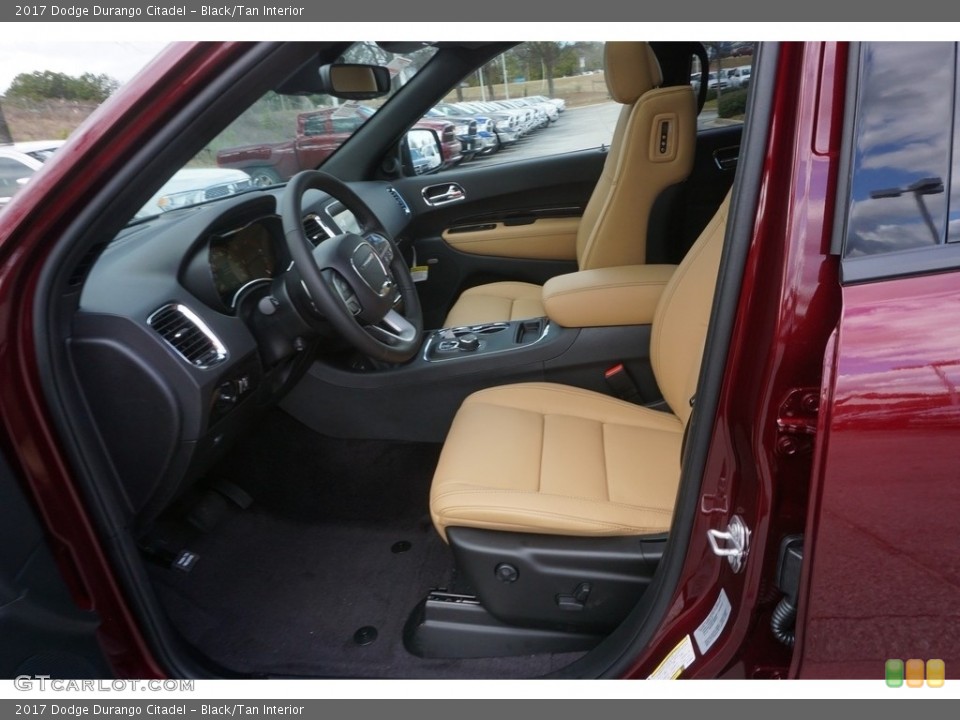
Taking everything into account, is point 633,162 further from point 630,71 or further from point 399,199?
point 399,199

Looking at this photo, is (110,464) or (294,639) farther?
(294,639)

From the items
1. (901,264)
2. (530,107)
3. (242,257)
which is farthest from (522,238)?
(901,264)

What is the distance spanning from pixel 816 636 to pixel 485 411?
899 millimetres

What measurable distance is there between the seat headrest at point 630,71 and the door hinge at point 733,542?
1.67 metres

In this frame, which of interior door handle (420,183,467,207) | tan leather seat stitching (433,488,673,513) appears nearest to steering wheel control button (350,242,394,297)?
tan leather seat stitching (433,488,673,513)

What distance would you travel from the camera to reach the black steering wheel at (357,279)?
1.46 m

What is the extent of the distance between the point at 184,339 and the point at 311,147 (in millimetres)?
1552

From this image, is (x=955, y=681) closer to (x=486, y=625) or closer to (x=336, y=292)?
(x=486, y=625)

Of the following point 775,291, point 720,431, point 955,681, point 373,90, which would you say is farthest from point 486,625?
point 373,90

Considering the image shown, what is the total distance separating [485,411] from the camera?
1.62 metres

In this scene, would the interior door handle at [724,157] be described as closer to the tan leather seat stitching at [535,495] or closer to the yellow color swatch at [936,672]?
the tan leather seat stitching at [535,495]

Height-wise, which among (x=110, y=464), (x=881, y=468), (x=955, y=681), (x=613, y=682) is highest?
(x=881, y=468)

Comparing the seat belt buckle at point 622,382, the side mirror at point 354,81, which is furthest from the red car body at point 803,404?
the side mirror at point 354,81

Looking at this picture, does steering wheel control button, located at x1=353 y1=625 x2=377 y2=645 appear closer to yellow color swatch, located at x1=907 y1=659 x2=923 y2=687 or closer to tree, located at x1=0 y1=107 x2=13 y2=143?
yellow color swatch, located at x1=907 y1=659 x2=923 y2=687
